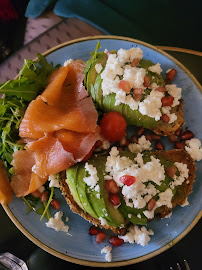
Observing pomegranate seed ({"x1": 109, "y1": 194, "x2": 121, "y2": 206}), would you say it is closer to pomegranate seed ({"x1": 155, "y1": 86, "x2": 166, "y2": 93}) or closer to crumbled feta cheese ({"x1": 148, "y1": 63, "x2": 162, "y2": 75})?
pomegranate seed ({"x1": 155, "y1": 86, "x2": 166, "y2": 93})

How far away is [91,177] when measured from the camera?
226 centimetres

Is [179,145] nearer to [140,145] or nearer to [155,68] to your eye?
[140,145]

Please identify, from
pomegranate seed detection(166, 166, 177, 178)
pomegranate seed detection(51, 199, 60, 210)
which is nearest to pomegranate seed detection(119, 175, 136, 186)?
pomegranate seed detection(166, 166, 177, 178)

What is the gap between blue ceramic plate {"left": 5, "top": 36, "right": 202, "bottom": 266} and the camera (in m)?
2.49

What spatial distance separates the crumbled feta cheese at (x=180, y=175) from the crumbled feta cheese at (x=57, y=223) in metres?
0.91

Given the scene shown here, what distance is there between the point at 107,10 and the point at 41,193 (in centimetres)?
184

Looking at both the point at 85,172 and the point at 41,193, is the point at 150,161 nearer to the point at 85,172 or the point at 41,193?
the point at 85,172

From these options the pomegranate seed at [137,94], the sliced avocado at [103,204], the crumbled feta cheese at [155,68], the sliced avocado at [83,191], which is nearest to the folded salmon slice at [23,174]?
the sliced avocado at [83,191]

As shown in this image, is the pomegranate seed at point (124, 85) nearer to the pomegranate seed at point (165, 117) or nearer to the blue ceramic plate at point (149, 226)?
the pomegranate seed at point (165, 117)

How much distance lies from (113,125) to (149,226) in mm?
860

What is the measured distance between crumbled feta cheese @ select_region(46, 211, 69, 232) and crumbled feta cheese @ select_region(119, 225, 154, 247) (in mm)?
468

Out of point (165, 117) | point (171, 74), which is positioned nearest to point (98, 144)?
point (165, 117)

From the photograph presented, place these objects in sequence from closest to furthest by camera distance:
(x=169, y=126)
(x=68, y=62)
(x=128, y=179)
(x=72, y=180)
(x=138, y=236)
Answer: (x=128, y=179) → (x=72, y=180) → (x=138, y=236) → (x=169, y=126) → (x=68, y=62)

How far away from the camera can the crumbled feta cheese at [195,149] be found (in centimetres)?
253
